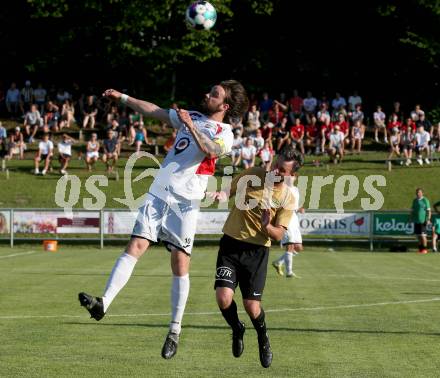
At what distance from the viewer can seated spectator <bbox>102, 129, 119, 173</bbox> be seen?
4003cm

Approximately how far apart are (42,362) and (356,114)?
1359 inches

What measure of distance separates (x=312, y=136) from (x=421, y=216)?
1141 cm

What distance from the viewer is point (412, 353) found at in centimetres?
1140

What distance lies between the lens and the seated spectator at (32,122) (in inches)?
1740

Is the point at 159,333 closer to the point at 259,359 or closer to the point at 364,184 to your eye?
the point at 259,359

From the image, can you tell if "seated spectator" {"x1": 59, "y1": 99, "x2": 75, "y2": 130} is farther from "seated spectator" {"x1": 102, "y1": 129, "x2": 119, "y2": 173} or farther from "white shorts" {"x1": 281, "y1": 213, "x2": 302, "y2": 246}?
"white shorts" {"x1": 281, "y1": 213, "x2": 302, "y2": 246}

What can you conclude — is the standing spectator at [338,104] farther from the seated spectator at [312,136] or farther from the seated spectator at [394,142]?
the seated spectator at [394,142]

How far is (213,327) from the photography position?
1335 centimetres

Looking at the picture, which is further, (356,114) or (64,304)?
(356,114)

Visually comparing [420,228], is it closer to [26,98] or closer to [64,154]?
[64,154]

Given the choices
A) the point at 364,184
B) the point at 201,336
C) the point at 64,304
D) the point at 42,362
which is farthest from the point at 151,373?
the point at 364,184

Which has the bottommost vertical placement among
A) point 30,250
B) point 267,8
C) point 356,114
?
point 30,250

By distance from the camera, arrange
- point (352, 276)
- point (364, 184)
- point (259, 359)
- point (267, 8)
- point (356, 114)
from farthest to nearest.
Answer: point (267, 8)
point (356, 114)
point (364, 184)
point (352, 276)
point (259, 359)

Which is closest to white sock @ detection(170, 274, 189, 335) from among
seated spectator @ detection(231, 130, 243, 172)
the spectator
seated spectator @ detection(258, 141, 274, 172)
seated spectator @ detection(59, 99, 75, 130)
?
seated spectator @ detection(258, 141, 274, 172)
